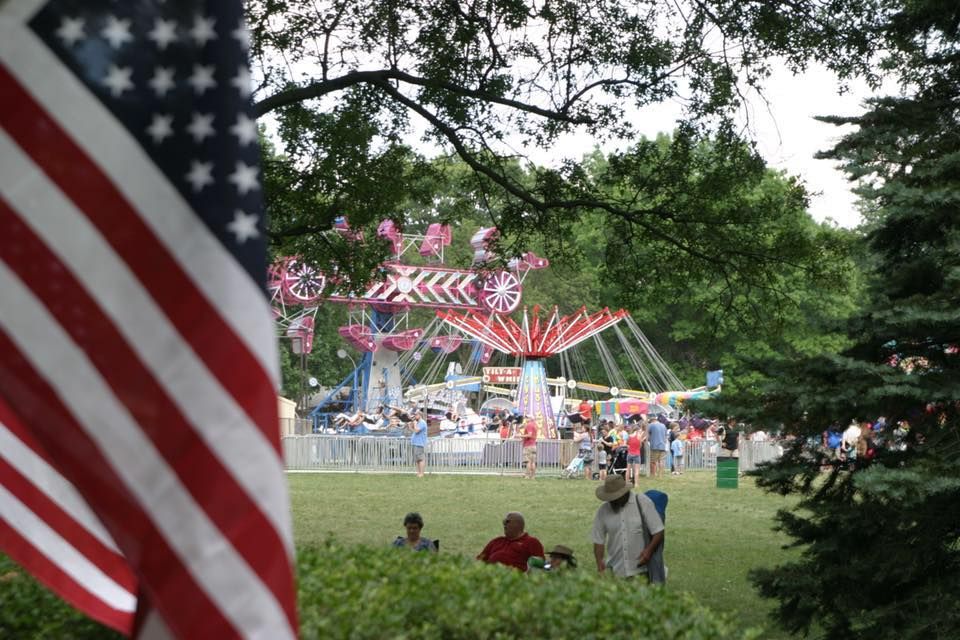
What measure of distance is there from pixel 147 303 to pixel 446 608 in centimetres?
292

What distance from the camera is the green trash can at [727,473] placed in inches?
1249

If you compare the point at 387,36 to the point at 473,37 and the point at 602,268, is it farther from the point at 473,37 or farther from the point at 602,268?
the point at 602,268

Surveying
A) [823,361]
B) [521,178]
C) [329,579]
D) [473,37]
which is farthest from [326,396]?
[329,579]

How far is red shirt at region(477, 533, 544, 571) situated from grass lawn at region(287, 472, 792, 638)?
6.28ft

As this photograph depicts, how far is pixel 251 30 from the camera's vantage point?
14.1 metres

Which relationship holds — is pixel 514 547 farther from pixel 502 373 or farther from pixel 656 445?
pixel 502 373

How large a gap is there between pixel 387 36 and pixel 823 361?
21.9ft

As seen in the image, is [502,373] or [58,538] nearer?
[58,538]

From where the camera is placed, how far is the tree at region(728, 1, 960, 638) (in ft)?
33.0

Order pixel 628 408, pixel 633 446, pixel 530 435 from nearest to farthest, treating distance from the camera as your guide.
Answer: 1. pixel 633 446
2. pixel 530 435
3. pixel 628 408

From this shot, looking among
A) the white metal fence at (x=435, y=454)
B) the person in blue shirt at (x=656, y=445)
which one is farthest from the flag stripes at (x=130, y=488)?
the white metal fence at (x=435, y=454)

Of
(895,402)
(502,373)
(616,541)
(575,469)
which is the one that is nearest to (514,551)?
(616,541)

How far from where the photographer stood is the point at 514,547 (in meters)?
11.9

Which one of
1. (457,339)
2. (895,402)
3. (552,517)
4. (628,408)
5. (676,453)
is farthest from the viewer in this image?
(457,339)
